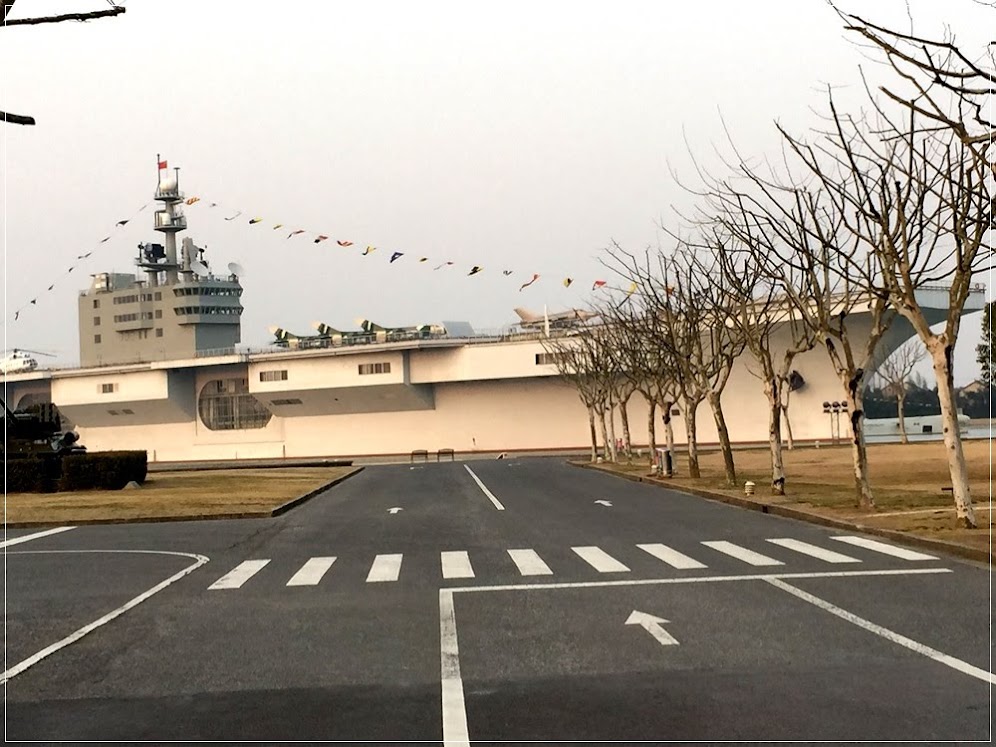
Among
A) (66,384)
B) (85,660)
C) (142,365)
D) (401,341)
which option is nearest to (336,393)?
(401,341)

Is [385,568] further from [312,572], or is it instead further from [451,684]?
[451,684]

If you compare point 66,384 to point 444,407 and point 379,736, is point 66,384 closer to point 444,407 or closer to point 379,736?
point 444,407

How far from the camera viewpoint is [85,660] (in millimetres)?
9344

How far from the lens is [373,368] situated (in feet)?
288

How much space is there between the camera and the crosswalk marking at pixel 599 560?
1444 centimetres

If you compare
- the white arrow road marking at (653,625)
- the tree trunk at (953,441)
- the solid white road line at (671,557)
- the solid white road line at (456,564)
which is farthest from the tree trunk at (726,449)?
the white arrow road marking at (653,625)

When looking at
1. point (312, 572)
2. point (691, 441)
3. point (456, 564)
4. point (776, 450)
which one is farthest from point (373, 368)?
point (312, 572)

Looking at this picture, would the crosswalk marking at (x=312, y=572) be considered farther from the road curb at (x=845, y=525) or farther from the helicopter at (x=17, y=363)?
the helicopter at (x=17, y=363)

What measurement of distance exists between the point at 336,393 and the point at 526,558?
2957 inches

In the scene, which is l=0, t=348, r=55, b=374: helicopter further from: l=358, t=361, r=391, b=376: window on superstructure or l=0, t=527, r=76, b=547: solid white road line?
l=0, t=527, r=76, b=547: solid white road line

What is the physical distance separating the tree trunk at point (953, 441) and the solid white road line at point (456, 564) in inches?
298

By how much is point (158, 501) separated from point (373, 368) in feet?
189

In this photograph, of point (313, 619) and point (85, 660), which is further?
point (313, 619)

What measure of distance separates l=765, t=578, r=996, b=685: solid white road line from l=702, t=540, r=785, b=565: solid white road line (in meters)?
2.17
